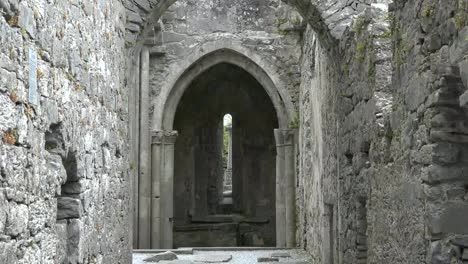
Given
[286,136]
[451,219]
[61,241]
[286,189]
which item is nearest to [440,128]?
[451,219]

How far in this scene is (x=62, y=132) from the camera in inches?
179

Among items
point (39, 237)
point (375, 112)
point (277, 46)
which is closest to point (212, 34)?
point (277, 46)

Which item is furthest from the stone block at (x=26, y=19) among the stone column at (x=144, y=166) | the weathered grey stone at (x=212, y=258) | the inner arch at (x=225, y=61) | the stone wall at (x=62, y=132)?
the inner arch at (x=225, y=61)

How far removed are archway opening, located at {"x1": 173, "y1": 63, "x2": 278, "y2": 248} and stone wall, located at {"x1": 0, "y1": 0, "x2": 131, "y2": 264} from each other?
11.2 m

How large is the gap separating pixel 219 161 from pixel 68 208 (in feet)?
49.1

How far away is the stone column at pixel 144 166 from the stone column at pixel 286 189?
8.87 ft

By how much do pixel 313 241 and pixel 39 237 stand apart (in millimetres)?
7635

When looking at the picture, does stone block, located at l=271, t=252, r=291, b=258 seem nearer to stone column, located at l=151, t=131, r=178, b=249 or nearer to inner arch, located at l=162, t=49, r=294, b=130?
stone column, located at l=151, t=131, r=178, b=249

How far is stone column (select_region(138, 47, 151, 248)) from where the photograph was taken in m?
13.8

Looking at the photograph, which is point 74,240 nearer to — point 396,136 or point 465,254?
point 396,136

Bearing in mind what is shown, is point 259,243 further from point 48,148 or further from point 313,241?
point 48,148

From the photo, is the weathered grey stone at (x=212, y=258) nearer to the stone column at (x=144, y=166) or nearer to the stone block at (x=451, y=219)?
the stone column at (x=144, y=166)

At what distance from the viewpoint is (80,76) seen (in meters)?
5.15

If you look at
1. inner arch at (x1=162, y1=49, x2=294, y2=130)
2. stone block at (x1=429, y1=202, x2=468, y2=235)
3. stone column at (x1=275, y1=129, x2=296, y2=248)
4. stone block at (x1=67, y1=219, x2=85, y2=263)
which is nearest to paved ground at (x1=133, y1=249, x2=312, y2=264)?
stone column at (x1=275, y1=129, x2=296, y2=248)
